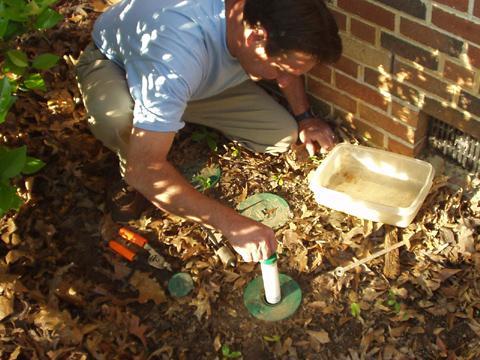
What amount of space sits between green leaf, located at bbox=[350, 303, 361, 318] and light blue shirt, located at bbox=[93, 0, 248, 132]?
1107 millimetres

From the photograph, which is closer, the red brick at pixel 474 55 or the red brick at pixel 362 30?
the red brick at pixel 474 55

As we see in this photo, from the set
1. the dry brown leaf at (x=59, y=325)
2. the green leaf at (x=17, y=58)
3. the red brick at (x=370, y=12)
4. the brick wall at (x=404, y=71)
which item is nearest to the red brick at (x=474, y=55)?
the brick wall at (x=404, y=71)

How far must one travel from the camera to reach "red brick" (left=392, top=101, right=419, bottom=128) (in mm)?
2941

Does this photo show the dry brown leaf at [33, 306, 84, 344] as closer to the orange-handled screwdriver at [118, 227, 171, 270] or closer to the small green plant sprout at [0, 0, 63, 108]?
the orange-handled screwdriver at [118, 227, 171, 270]

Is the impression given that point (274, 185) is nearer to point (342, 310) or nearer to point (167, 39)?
point (342, 310)

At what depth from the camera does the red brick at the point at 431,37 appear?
8.27ft

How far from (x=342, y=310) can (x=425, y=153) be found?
985mm

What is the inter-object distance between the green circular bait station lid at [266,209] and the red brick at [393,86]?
2.47ft

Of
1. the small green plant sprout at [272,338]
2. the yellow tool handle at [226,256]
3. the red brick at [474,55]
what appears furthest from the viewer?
the yellow tool handle at [226,256]

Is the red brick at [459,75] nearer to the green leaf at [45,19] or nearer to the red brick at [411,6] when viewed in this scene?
the red brick at [411,6]

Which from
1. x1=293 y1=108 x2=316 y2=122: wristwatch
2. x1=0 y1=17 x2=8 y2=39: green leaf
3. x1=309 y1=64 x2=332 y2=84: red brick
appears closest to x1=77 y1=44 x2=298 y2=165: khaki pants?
x1=293 y1=108 x2=316 y2=122: wristwatch

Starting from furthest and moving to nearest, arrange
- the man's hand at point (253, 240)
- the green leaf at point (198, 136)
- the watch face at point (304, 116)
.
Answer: the green leaf at point (198, 136), the watch face at point (304, 116), the man's hand at point (253, 240)

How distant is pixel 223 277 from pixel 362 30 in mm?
1322

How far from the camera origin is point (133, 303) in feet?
9.32
